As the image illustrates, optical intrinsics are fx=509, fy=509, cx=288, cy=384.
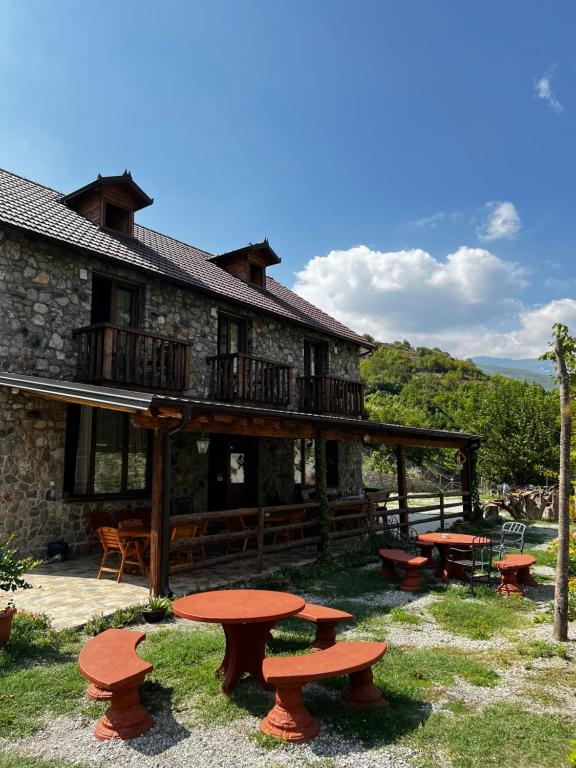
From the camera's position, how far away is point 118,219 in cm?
1217

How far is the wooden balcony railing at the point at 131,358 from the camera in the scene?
931cm

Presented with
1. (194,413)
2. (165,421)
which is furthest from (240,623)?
(194,413)

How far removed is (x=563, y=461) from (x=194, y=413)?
446 cm

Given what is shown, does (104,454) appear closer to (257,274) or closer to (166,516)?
(166,516)

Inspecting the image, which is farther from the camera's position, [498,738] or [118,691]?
[118,691]

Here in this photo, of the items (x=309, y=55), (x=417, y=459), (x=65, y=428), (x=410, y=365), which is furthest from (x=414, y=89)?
(x=410, y=365)

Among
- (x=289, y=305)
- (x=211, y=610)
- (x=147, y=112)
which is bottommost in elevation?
(x=211, y=610)

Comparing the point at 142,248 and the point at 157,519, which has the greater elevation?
the point at 142,248

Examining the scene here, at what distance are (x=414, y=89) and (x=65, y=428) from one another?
9.33 metres

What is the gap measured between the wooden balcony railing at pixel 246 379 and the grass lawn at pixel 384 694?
6783mm

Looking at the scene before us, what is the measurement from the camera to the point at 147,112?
31.9 ft

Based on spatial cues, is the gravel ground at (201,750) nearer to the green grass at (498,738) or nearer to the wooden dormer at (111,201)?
the green grass at (498,738)

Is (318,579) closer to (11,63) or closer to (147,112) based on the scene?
(147,112)

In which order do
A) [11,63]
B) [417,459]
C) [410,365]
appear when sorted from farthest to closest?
[410,365], [417,459], [11,63]
